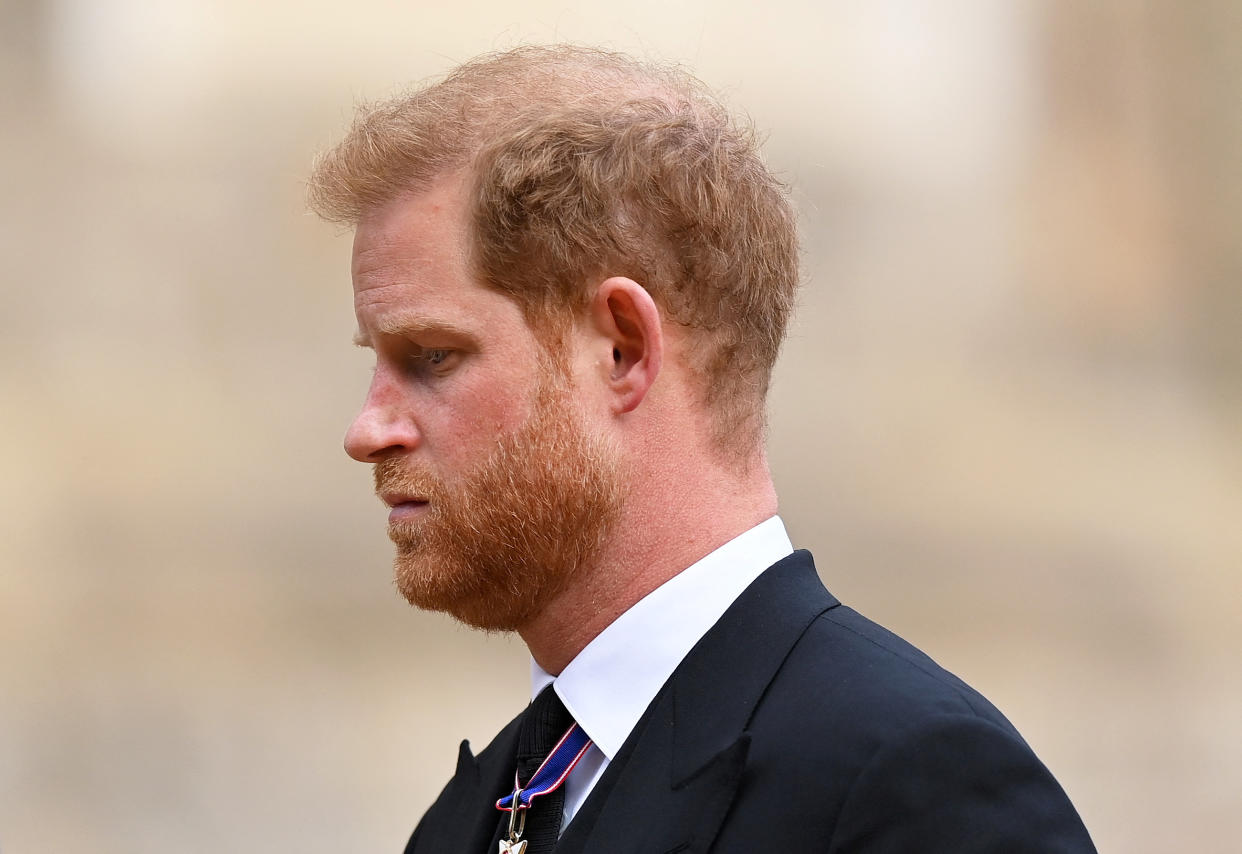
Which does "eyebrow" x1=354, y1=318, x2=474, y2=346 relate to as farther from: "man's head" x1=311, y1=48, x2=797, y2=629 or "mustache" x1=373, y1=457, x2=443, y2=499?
"mustache" x1=373, y1=457, x2=443, y2=499

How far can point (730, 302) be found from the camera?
2031 mm

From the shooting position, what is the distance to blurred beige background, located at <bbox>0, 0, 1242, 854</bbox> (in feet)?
16.4

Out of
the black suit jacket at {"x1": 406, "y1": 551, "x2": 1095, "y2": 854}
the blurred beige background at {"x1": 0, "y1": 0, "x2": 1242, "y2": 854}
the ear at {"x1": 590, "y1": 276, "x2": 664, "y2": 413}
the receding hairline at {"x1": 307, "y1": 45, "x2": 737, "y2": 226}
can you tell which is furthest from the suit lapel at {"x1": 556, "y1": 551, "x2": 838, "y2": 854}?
the blurred beige background at {"x1": 0, "y1": 0, "x2": 1242, "y2": 854}

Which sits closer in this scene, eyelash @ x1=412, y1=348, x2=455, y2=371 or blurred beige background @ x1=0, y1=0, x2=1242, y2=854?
eyelash @ x1=412, y1=348, x2=455, y2=371

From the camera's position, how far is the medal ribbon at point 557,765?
6.25 feet

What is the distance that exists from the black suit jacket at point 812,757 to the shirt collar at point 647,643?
3 cm

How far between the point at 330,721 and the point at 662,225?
3.54m

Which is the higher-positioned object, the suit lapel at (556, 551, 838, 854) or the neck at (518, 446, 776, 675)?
the neck at (518, 446, 776, 675)

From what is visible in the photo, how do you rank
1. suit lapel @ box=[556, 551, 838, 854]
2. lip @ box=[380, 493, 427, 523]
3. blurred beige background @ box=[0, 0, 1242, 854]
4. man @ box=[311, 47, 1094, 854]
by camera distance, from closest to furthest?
suit lapel @ box=[556, 551, 838, 854]
man @ box=[311, 47, 1094, 854]
lip @ box=[380, 493, 427, 523]
blurred beige background @ box=[0, 0, 1242, 854]

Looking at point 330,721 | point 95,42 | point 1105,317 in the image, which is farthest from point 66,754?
point 1105,317

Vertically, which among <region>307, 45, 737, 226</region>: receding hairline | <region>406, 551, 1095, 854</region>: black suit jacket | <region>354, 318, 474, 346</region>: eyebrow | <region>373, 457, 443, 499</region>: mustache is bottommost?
<region>406, 551, 1095, 854</region>: black suit jacket

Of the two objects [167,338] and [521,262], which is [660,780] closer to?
[521,262]

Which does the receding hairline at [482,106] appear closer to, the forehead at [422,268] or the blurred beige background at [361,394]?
the forehead at [422,268]

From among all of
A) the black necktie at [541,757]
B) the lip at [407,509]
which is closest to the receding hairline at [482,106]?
the lip at [407,509]
